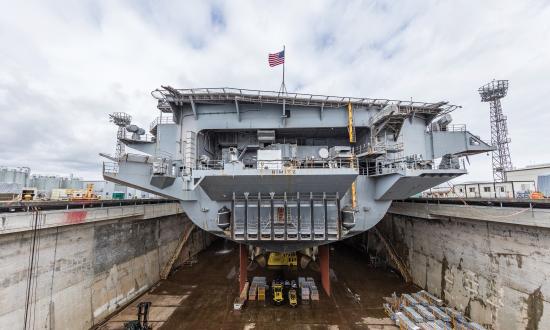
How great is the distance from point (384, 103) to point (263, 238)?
10.0m

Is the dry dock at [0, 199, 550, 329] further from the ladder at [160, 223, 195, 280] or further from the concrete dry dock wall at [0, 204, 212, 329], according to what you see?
the ladder at [160, 223, 195, 280]

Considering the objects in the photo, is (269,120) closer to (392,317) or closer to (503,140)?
(392,317)

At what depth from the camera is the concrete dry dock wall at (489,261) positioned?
29.1ft

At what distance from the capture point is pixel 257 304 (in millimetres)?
13570

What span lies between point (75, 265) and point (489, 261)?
19678 mm

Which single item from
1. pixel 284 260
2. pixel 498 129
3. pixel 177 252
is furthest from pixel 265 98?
pixel 498 129

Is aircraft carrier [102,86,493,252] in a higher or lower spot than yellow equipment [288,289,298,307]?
higher

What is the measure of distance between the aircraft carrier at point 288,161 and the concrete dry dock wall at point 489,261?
2.87 metres

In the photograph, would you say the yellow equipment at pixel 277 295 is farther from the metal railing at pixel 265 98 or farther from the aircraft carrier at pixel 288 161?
the metal railing at pixel 265 98

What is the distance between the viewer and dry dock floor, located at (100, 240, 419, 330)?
38.6 feet

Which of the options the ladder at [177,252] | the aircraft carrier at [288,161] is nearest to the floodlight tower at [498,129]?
the aircraft carrier at [288,161]

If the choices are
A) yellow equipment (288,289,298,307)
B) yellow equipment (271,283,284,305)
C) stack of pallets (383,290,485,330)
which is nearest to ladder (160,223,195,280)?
yellow equipment (271,283,284,305)

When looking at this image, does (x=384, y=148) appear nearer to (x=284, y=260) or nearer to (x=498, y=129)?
(x=284, y=260)

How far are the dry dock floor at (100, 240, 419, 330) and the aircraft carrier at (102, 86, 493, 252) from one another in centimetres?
347
